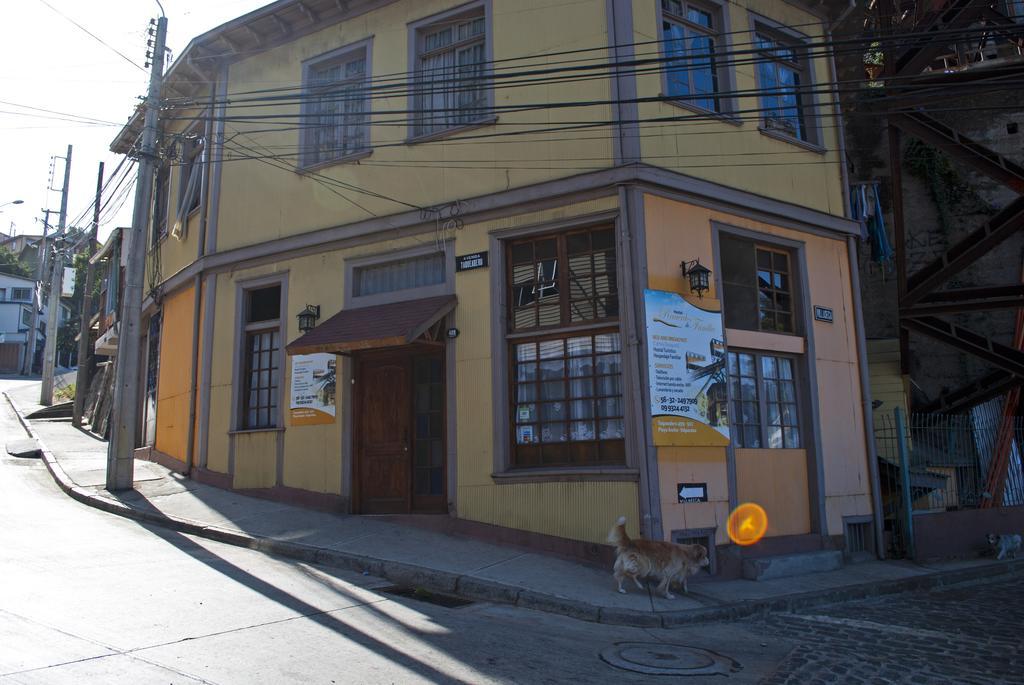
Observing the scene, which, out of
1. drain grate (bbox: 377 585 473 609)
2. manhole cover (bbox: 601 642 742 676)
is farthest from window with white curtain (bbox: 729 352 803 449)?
drain grate (bbox: 377 585 473 609)

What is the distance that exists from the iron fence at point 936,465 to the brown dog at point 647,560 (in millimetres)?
4935

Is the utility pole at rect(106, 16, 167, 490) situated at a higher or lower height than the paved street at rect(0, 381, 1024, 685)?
higher

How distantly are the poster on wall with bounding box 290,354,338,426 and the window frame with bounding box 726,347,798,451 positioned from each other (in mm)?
5600

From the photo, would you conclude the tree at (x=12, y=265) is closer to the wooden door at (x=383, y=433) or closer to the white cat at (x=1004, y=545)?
the wooden door at (x=383, y=433)

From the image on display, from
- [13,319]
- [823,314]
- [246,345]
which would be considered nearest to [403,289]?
[246,345]

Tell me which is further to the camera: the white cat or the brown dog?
the white cat

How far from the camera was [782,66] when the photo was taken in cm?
1174

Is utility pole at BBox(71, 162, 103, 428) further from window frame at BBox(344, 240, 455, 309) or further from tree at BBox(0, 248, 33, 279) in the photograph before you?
tree at BBox(0, 248, 33, 279)

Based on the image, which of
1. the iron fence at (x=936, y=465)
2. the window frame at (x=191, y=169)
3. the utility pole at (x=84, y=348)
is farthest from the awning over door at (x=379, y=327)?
the utility pole at (x=84, y=348)

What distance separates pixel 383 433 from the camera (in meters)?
10.8

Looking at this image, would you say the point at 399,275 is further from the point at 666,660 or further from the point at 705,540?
the point at 666,660

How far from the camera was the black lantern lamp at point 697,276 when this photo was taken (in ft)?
30.2

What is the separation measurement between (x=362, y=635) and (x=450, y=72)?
8.05 meters

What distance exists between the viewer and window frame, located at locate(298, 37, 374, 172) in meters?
11.6
